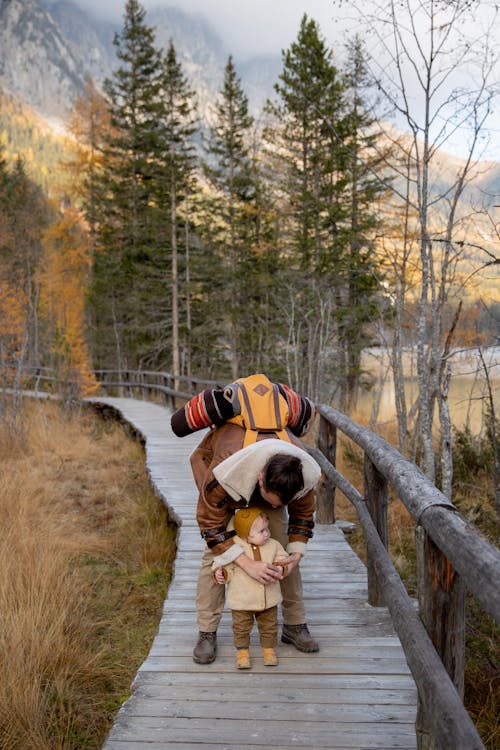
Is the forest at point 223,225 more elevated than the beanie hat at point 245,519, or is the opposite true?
the forest at point 223,225

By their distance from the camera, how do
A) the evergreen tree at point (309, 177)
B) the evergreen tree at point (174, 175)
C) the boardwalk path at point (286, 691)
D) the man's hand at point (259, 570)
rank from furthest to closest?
1. the evergreen tree at point (174, 175)
2. the evergreen tree at point (309, 177)
3. the man's hand at point (259, 570)
4. the boardwalk path at point (286, 691)

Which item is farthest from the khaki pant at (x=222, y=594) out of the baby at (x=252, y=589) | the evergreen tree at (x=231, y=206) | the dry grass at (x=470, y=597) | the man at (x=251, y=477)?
the evergreen tree at (x=231, y=206)

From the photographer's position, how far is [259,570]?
2518 mm

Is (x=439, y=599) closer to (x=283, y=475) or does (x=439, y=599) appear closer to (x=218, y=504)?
(x=283, y=475)

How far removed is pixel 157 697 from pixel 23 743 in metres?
0.61

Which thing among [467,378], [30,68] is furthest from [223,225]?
[30,68]

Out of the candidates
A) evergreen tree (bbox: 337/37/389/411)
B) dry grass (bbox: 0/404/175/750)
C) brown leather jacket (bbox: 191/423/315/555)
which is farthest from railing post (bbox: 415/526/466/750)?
evergreen tree (bbox: 337/37/389/411)

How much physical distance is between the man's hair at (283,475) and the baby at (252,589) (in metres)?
0.30

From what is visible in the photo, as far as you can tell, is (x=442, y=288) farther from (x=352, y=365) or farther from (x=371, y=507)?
(x=352, y=365)

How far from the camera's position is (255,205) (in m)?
21.6

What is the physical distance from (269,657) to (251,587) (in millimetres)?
379

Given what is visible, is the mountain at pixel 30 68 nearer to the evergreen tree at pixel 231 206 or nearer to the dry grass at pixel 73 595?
the evergreen tree at pixel 231 206

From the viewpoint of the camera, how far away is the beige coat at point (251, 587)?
2.55 m

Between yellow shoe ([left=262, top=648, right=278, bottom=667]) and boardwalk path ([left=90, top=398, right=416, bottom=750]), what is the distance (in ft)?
0.08
